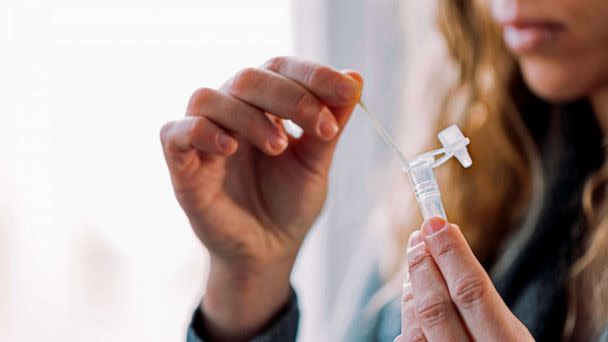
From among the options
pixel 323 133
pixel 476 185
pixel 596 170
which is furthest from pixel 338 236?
pixel 323 133

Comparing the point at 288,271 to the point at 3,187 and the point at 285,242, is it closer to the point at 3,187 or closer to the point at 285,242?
the point at 285,242

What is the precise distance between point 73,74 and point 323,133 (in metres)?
0.51

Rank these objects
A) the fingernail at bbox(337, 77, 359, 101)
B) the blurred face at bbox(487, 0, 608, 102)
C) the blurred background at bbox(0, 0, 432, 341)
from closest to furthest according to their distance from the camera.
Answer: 1. the fingernail at bbox(337, 77, 359, 101)
2. the blurred face at bbox(487, 0, 608, 102)
3. the blurred background at bbox(0, 0, 432, 341)

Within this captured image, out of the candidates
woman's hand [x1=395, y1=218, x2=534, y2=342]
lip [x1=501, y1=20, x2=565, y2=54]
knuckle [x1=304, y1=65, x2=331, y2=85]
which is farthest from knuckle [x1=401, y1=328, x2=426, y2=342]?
lip [x1=501, y1=20, x2=565, y2=54]

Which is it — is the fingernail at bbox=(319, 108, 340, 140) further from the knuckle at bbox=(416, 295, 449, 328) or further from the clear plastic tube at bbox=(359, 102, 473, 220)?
the knuckle at bbox=(416, 295, 449, 328)

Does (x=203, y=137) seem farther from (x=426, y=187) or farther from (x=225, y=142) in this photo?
(x=426, y=187)

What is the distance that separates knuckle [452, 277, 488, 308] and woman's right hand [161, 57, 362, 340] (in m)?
0.22

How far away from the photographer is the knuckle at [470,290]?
546 millimetres

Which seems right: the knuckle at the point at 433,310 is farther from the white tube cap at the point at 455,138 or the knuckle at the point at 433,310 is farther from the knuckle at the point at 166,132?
the knuckle at the point at 166,132

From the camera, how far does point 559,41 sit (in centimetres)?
94

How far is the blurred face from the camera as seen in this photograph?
3.03 feet

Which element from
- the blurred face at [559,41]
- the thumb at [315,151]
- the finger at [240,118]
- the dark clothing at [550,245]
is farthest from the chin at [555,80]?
the finger at [240,118]

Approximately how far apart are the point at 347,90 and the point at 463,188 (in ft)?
1.82

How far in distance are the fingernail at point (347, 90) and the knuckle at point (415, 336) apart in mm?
219
